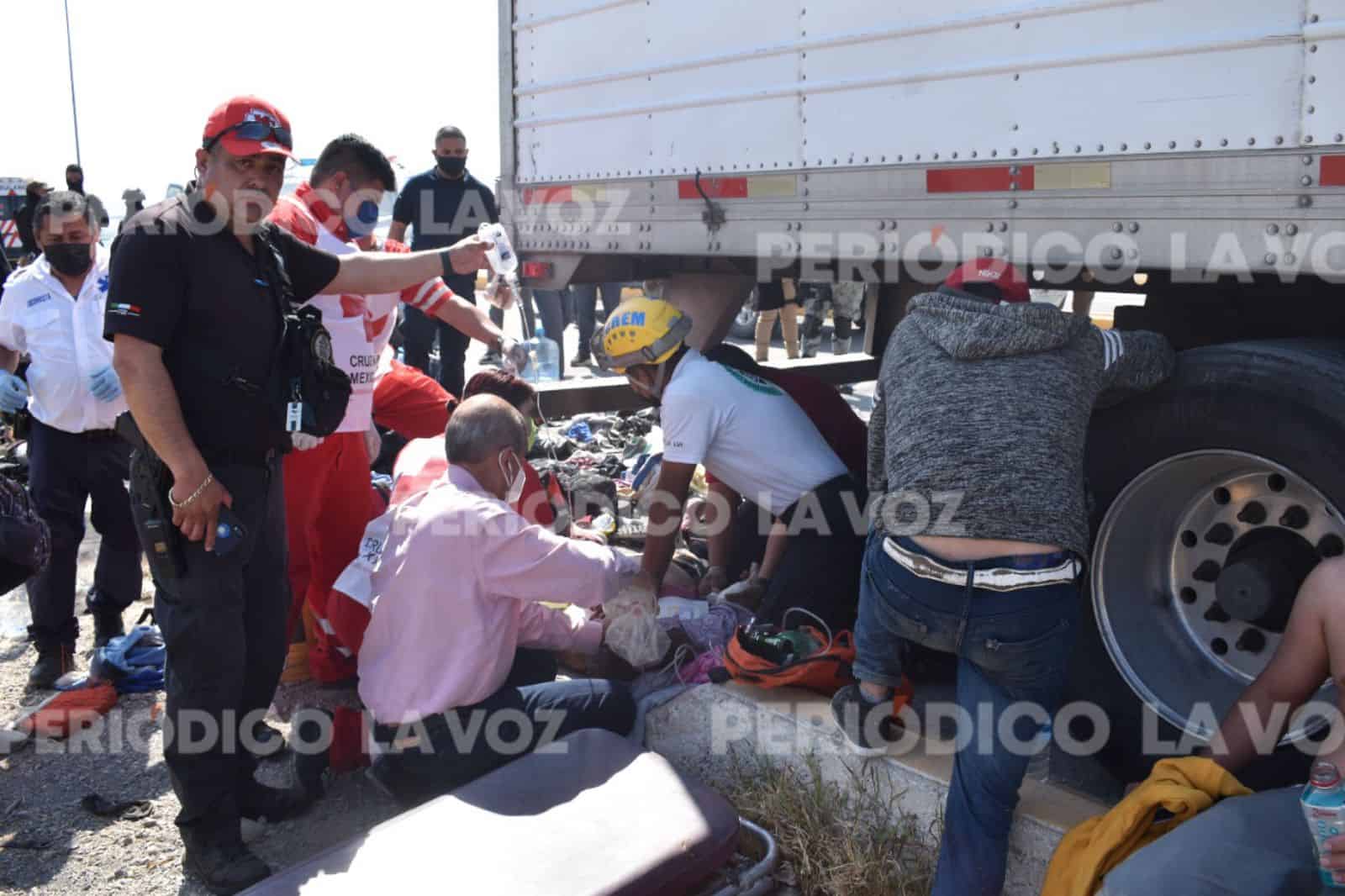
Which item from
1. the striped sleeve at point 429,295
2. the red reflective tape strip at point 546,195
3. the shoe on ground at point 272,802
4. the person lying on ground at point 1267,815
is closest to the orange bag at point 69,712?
the shoe on ground at point 272,802

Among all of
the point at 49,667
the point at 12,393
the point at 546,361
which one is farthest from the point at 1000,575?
the point at 546,361

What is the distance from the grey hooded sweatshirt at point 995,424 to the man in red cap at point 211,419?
58.9 inches

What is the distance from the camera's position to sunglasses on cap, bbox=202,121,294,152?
9.28 feet

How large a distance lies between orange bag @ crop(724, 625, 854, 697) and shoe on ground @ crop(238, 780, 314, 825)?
1284 millimetres

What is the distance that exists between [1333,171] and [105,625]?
4274 millimetres

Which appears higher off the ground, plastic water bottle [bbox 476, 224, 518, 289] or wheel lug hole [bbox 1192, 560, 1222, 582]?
plastic water bottle [bbox 476, 224, 518, 289]

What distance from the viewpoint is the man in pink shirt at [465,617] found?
3.19 meters

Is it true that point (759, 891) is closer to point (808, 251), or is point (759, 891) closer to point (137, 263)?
point (808, 251)

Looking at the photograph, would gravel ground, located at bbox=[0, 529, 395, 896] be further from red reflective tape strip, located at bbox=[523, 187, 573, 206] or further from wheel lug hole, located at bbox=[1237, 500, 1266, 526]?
wheel lug hole, located at bbox=[1237, 500, 1266, 526]

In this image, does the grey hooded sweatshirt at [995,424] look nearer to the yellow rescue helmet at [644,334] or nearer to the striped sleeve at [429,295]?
the yellow rescue helmet at [644,334]

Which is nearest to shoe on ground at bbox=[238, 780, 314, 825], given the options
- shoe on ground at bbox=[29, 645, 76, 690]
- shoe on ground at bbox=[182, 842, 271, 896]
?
shoe on ground at bbox=[182, 842, 271, 896]

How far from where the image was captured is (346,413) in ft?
12.5

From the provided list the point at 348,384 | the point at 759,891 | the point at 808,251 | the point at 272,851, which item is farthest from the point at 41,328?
the point at 759,891

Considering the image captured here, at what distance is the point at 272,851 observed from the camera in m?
3.24
